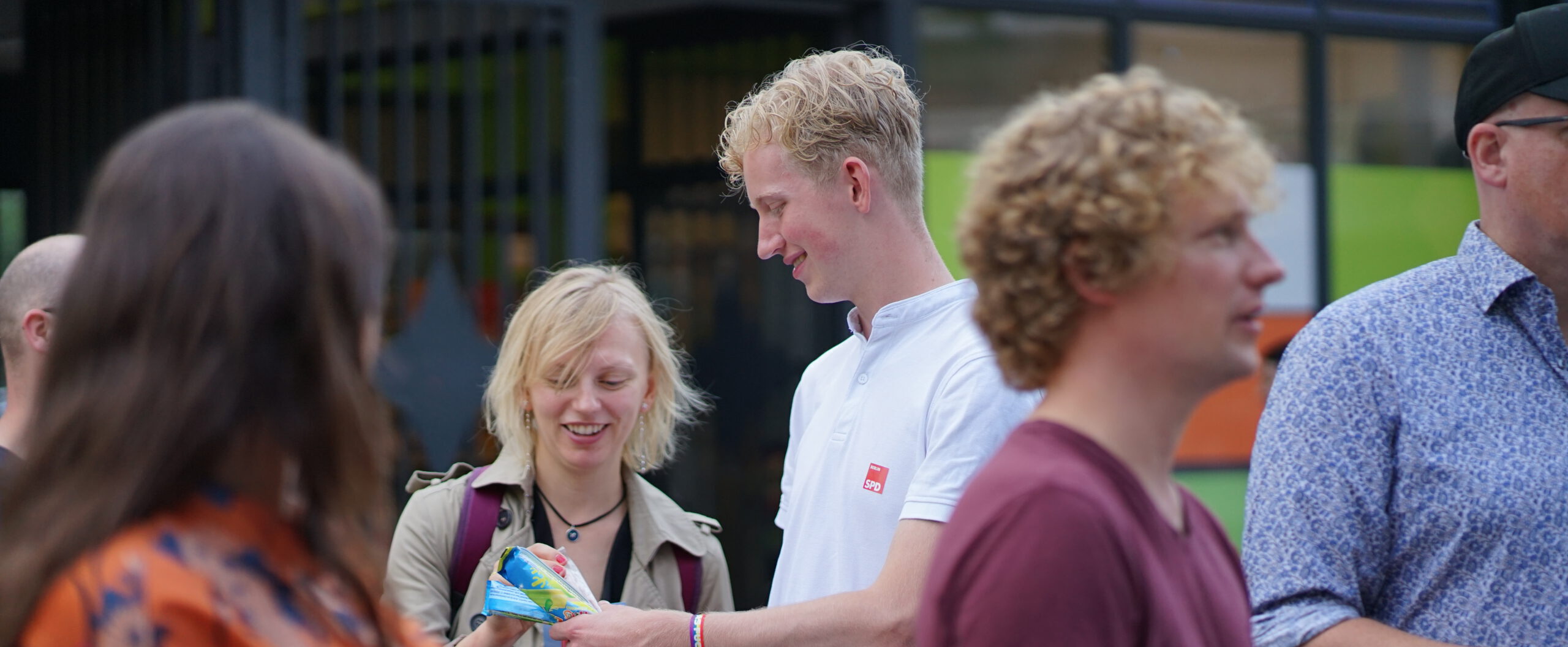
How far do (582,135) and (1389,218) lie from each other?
4.26 meters

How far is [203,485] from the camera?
4.15 ft

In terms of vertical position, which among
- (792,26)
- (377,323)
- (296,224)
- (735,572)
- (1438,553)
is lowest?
(735,572)

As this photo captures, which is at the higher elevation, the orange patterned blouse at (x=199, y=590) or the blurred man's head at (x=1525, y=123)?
the blurred man's head at (x=1525, y=123)

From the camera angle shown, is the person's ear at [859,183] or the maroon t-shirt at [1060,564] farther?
the person's ear at [859,183]

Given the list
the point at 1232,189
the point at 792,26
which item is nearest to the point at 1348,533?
the point at 1232,189

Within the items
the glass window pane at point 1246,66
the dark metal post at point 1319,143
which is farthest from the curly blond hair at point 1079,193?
the dark metal post at point 1319,143

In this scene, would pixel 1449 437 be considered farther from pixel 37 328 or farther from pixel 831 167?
pixel 37 328

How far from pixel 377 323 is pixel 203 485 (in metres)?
0.23

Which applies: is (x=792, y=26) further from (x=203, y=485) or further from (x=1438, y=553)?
(x=203, y=485)

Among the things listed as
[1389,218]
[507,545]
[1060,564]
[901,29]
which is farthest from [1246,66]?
[1060,564]

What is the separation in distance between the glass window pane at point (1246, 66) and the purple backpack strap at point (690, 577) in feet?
15.1

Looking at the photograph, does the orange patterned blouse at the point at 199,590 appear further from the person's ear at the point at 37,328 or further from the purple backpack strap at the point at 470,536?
the person's ear at the point at 37,328

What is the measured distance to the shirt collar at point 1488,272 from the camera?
2.31m

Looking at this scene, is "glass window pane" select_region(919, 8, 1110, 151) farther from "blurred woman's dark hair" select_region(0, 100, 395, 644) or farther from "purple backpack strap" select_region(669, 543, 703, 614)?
"blurred woman's dark hair" select_region(0, 100, 395, 644)
